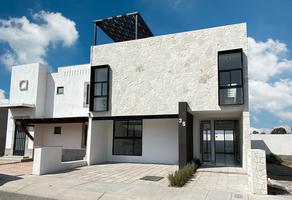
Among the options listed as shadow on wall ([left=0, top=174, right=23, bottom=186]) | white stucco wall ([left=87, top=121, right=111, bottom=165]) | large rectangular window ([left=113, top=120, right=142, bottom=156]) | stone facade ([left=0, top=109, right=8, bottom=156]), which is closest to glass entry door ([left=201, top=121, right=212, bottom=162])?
large rectangular window ([left=113, top=120, right=142, bottom=156])

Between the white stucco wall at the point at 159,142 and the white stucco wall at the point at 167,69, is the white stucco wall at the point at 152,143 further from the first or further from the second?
the white stucco wall at the point at 167,69

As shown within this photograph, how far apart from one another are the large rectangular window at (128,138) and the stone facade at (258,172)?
26.9 feet

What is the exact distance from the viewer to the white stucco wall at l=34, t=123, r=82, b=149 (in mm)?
16266

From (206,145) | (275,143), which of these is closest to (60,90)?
(206,145)

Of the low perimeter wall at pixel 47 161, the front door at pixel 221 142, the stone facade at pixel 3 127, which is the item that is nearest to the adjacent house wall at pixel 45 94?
the stone facade at pixel 3 127

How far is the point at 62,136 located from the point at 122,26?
29.1 feet

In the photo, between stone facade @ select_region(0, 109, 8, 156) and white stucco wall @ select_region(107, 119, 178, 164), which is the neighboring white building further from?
stone facade @ select_region(0, 109, 8, 156)

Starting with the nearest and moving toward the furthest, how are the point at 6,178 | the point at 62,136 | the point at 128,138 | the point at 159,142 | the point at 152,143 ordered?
the point at 6,178 → the point at 159,142 → the point at 152,143 → the point at 128,138 → the point at 62,136

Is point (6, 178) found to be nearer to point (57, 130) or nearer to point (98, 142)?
point (98, 142)

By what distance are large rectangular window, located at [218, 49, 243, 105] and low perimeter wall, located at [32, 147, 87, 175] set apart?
26.4ft

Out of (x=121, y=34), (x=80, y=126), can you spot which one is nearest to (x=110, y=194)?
(x=80, y=126)

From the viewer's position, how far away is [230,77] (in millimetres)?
11117

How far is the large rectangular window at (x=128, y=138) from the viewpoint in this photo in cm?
1448

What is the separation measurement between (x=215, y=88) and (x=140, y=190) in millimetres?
6225
